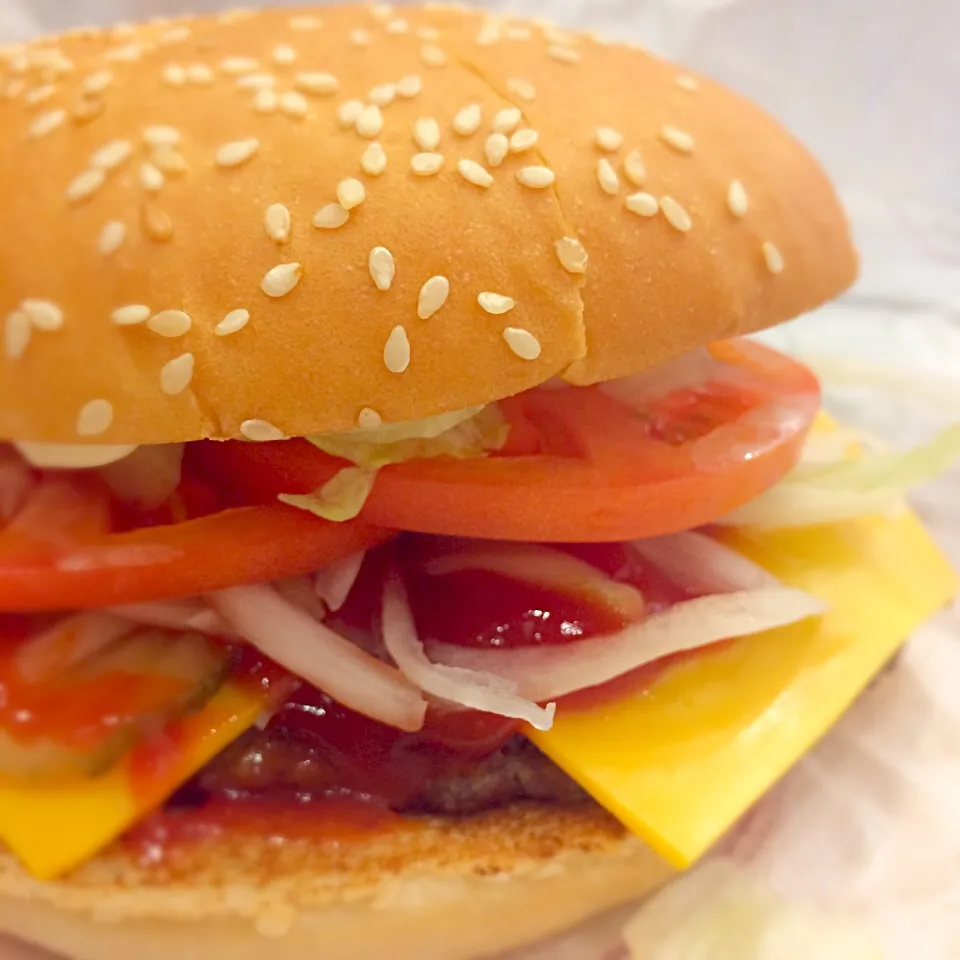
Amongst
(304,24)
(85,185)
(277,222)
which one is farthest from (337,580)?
(304,24)

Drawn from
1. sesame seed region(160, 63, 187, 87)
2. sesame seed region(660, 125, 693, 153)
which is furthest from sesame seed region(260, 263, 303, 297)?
sesame seed region(660, 125, 693, 153)

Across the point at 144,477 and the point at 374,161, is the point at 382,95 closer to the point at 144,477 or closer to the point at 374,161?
the point at 374,161

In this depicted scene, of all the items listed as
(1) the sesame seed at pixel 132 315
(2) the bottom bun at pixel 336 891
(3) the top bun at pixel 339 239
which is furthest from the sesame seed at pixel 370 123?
(2) the bottom bun at pixel 336 891

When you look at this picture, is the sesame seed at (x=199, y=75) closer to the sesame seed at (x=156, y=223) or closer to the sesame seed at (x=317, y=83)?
the sesame seed at (x=317, y=83)

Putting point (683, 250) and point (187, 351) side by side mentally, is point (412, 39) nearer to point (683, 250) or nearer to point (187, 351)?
point (683, 250)

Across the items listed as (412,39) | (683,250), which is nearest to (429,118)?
(412,39)

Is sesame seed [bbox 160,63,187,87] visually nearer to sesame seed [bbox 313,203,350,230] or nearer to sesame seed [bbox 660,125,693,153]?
sesame seed [bbox 313,203,350,230]
